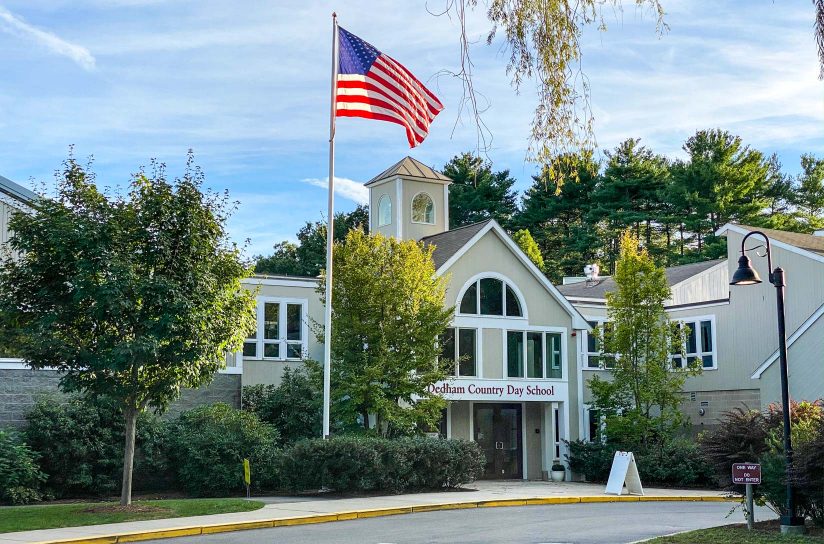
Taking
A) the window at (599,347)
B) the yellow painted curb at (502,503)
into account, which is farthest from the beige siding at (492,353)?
the yellow painted curb at (502,503)

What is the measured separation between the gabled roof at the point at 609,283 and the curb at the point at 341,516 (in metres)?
16.4

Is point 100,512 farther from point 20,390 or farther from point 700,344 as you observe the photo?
point 700,344

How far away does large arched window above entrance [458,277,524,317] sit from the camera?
111ft

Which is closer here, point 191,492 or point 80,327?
point 80,327

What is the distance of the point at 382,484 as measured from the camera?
2539cm

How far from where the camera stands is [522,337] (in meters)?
34.7

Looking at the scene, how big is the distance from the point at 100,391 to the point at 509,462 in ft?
57.7

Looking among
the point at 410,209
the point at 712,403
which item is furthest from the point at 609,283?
the point at 410,209

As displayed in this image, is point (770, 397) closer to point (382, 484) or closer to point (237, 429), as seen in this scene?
point (382, 484)

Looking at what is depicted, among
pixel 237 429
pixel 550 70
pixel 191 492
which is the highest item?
pixel 550 70

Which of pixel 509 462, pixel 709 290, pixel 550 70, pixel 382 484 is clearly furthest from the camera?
pixel 709 290

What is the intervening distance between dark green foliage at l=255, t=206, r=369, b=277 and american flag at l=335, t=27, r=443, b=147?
37649 mm

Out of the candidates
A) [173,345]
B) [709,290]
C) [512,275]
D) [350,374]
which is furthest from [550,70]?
[709,290]

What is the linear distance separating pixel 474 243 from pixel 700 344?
10278 millimetres
